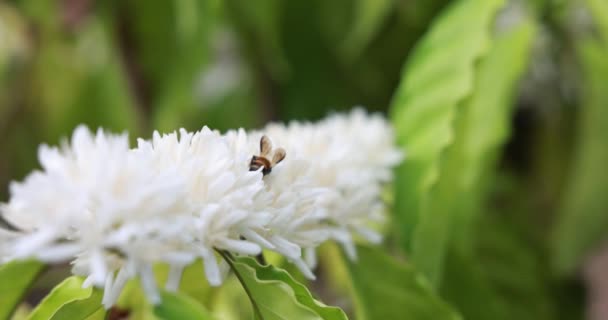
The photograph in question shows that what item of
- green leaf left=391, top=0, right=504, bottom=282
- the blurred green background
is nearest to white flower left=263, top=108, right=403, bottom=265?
green leaf left=391, top=0, right=504, bottom=282

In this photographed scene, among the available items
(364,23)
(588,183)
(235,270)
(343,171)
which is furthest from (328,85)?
(235,270)

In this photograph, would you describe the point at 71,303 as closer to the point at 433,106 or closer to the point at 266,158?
the point at 266,158

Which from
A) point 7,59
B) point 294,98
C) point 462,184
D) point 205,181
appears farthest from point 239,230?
point 7,59

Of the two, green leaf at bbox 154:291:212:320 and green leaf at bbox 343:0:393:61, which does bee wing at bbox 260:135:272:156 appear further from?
green leaf at bbox 343:0:393:61

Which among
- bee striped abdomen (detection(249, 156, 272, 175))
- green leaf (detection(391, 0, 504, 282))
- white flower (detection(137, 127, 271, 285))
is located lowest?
white flower (detection(137, 127, 271, 285))

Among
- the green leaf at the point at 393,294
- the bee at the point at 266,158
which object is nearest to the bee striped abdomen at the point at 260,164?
the bee at the point at 266,158

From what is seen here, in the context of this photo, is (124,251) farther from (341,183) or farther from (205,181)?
(341,183)
